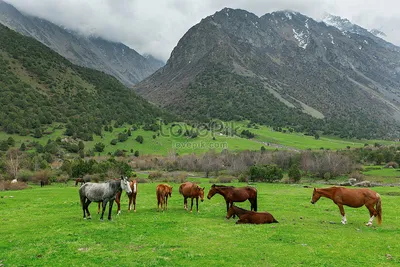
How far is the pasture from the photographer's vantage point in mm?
12844

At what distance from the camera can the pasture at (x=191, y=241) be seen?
1284 cm

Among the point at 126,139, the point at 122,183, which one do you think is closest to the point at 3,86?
the point at 126,139

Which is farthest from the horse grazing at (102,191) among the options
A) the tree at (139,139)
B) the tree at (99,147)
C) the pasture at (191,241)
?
the tree at (139,139)

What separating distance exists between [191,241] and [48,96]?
16389 cm

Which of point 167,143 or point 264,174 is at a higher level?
point 167,143

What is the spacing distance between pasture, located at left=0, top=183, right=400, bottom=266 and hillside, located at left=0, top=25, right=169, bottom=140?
123300 millimetres

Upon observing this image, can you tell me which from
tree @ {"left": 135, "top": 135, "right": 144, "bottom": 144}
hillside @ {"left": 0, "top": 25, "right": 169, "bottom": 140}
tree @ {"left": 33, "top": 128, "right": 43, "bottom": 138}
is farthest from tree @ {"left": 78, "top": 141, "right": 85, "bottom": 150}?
tree @ {"left": 135, "top": 135, "right": 144, "bottom": 144}

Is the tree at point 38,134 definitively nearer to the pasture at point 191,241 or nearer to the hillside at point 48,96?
the hillside at point 48,96

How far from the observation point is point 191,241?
15.5 metres

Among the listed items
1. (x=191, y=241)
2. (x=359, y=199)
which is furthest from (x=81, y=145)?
(x=359, y=199)

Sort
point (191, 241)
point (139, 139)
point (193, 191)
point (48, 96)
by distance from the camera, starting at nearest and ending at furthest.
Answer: point (191, 241) < point (193, 191) < point (139, 139) < point (48, 96)

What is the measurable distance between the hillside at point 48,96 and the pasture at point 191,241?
123 meters

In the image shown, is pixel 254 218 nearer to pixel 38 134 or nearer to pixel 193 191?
pixel 193 191

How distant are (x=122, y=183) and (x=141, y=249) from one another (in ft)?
25.2
